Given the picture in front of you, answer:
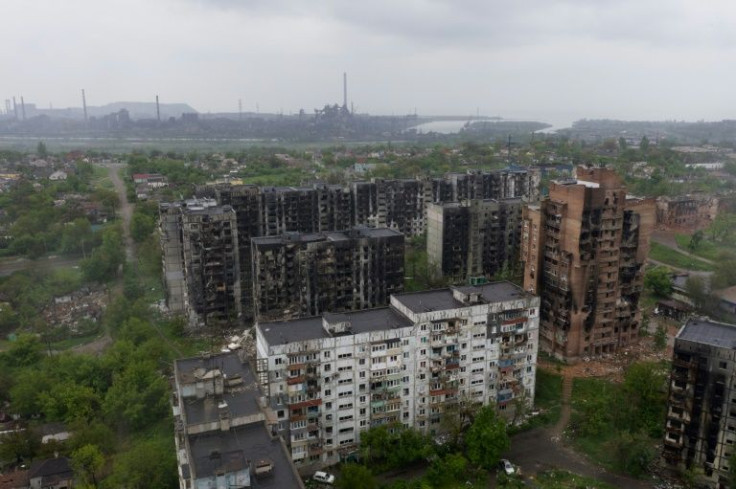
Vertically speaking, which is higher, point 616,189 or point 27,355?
point 616,189

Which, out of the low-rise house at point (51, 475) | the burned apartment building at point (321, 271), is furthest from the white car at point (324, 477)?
the burned apartment building at point (321, 271)

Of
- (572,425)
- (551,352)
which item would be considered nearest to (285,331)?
(572,425)

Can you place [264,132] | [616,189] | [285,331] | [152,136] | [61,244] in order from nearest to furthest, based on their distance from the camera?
[285,331]
[616,189]
[61,244]
[152,136]
[264,132]

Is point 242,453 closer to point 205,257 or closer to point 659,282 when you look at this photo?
point 205,257

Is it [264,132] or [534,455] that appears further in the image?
[264,132]

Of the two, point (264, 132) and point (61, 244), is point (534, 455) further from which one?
point (264, 132)

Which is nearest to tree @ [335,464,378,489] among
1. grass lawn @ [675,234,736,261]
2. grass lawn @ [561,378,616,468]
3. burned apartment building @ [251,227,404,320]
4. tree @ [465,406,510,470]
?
tree @ [465,406,510,470]

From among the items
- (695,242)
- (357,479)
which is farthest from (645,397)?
A: (695,242)
